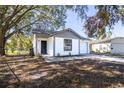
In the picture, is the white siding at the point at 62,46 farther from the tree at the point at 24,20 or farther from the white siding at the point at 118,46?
the white siding at the point at 118,46

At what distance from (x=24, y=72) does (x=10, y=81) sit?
73 centimetres

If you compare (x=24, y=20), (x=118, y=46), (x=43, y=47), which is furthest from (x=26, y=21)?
(x=118, y=46)

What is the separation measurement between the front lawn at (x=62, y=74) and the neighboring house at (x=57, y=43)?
3858 millimetres

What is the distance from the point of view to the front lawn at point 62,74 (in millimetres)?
5645

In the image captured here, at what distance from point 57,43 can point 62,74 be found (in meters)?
6.11

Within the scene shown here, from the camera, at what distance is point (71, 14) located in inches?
281

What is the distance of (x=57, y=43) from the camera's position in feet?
40.5

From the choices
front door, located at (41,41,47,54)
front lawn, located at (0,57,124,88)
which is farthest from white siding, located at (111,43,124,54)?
front door, located at (41,41,47,54)

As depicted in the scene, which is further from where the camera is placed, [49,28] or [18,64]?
[49,28]

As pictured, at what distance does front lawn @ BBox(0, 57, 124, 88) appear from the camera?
5645mm

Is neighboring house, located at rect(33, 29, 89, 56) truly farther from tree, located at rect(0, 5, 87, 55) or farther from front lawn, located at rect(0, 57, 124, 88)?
front lawn, located at rect(0, 57, 124, 88)

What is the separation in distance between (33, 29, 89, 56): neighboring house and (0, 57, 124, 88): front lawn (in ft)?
12.7

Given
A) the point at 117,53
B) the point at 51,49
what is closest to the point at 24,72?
the point at 117,53

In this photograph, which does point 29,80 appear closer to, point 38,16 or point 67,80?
point 67,80
